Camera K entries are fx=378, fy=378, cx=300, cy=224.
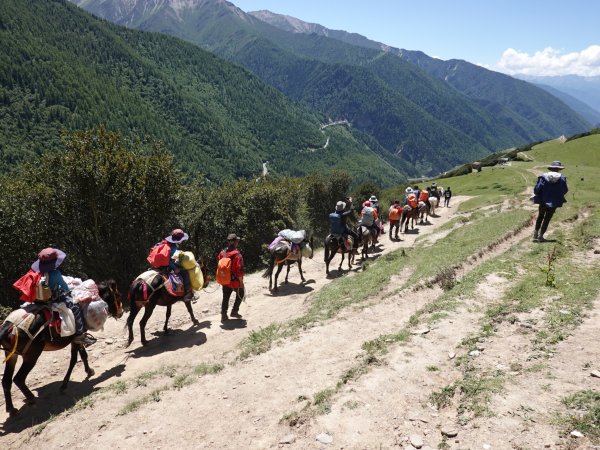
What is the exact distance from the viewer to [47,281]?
8.80 meters

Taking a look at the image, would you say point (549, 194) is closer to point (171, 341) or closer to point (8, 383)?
point (171, 341)

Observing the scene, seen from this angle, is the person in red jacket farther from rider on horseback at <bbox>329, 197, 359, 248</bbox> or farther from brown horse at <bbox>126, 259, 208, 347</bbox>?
rider on horseback at <bbox>329, 197, 359, 248</bbox>

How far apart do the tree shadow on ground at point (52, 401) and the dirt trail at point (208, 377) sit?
3cm

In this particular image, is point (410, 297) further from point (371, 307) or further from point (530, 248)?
point (530, 248)

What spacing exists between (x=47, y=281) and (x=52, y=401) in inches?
117

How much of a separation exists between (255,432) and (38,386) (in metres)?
7.14

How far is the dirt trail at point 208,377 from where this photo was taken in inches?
269

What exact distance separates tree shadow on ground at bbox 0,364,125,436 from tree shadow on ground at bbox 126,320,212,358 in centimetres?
93

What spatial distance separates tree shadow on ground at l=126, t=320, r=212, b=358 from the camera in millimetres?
11547

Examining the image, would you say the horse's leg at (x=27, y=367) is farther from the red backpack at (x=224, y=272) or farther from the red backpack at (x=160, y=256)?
the red backpack at (x=224, y=272)

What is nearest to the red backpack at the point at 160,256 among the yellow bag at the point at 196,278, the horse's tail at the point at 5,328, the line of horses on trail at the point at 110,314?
the line of horses on trail at the point at 110,314

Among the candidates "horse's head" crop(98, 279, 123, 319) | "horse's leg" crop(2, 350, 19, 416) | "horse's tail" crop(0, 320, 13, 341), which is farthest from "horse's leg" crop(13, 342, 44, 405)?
"horse's head" crop(98, 279, 123, 319)

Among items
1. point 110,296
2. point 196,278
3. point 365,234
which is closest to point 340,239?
point 365,234

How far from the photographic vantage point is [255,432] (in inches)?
255
